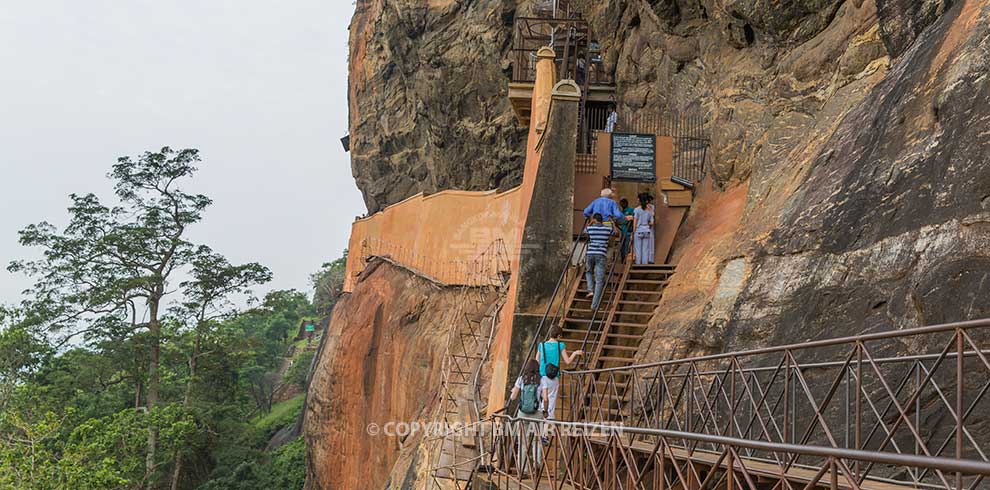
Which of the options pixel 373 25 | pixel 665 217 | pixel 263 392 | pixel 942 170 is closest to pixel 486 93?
pixel 373 25

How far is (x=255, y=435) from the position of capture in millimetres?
40375

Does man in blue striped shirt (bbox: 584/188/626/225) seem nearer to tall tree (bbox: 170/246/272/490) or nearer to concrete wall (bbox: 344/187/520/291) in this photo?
concrete wall (bbox: 344/187/520/291)

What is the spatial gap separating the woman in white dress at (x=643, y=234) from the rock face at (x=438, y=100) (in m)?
14.1

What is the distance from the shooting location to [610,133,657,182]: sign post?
1533 centimetres

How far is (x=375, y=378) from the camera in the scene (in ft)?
80.9

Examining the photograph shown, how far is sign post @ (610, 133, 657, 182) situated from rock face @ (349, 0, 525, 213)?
12482 millimetres

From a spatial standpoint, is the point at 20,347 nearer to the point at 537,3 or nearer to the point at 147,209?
the point at 147,209

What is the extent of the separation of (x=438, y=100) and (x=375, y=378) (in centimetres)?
1036

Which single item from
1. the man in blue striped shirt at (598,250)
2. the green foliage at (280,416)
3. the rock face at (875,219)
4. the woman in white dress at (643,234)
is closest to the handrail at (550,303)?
the man in blue striped shirt at (598,250)

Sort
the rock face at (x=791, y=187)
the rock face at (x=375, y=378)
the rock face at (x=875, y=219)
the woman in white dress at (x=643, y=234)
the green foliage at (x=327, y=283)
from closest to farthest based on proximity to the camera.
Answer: the rock face at (x=875, y=219) → the rock face at (x=791, y=187) → the woman in white dress at (x=643, y=234) → the rock face at (x=375, y=378) → the green foliage at (x=327, y=283)

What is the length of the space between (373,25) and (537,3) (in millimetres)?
12740

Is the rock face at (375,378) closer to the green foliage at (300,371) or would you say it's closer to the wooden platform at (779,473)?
the wooden platform at (779,473)

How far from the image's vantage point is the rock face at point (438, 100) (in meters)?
28.1

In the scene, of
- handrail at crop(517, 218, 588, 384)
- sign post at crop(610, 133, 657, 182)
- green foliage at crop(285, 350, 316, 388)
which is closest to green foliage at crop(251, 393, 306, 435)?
green foliage at crop(285, 350, 316, 388)
